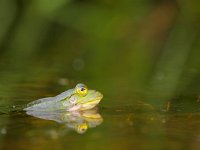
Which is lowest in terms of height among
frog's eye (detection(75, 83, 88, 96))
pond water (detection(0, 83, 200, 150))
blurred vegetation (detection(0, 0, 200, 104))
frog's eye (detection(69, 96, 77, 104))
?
pond water (detection(0, 83, 200, 150))

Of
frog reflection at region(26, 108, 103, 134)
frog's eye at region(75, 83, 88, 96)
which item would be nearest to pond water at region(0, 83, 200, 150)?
frog reflection at region(26, 108, 103, 134)

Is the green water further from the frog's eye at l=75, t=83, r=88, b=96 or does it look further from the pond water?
the frog's eye at l=75, t=83, r=88, b=96

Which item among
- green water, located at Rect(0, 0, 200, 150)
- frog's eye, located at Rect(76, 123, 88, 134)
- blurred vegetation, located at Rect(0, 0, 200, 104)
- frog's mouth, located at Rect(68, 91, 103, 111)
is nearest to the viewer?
green water, located at Rect(0, 0, 200, 150)

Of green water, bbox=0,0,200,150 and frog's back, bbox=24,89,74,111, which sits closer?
green water, bbox=0,0,200,150

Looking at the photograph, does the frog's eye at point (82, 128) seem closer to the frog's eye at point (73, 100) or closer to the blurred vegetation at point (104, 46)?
the frog's eye at point (73, 100)

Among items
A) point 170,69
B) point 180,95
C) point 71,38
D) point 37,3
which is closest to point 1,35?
point 37,3

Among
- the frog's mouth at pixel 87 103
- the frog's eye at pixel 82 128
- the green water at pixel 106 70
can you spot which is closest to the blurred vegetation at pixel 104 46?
the green water at pixel 106 70
